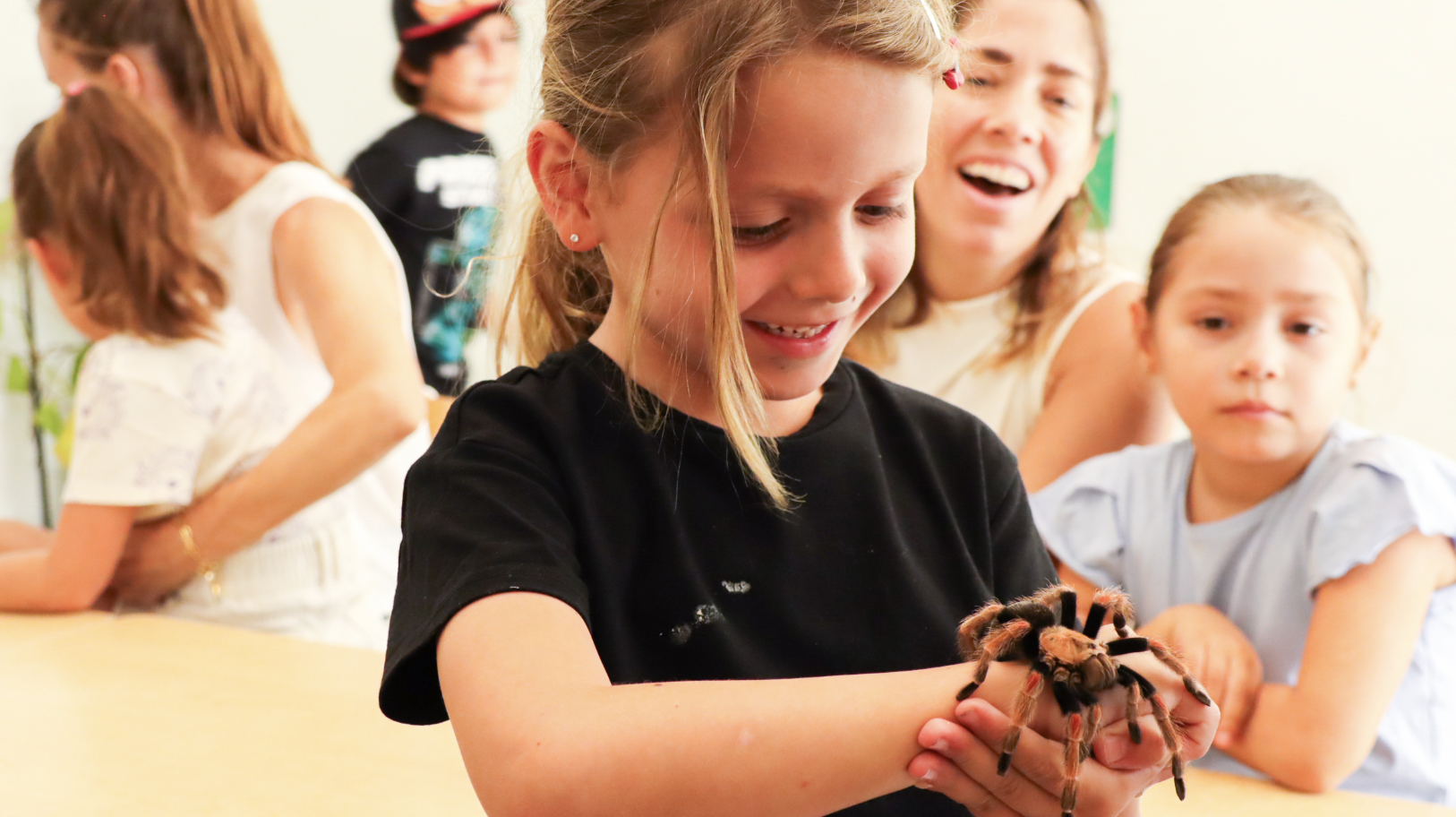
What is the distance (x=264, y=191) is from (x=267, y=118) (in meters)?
0.15

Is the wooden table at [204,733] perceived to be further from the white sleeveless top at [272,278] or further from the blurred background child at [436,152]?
the blurred background child at [436,152]

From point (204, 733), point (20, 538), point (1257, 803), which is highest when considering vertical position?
point (1257, 803)

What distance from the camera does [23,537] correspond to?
1957mm

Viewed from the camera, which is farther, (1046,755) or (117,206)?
(117,206)

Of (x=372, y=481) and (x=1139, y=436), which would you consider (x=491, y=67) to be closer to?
(x=372, y=481)

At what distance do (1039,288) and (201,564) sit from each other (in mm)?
1195

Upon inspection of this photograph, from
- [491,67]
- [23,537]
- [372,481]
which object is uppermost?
[491,67]

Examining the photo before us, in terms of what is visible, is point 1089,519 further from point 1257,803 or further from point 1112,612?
point 1112,612

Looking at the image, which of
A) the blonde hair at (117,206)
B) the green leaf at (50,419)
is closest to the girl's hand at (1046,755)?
the blonde hair at (117,206)

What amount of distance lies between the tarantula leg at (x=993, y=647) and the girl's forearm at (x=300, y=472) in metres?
1.11

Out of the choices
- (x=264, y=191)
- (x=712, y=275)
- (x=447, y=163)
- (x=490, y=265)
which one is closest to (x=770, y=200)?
(x=712, y=275)

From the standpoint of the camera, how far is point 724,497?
0.87 metres

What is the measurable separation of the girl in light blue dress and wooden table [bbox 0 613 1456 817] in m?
0.18

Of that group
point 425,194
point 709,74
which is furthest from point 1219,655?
point 425,194
